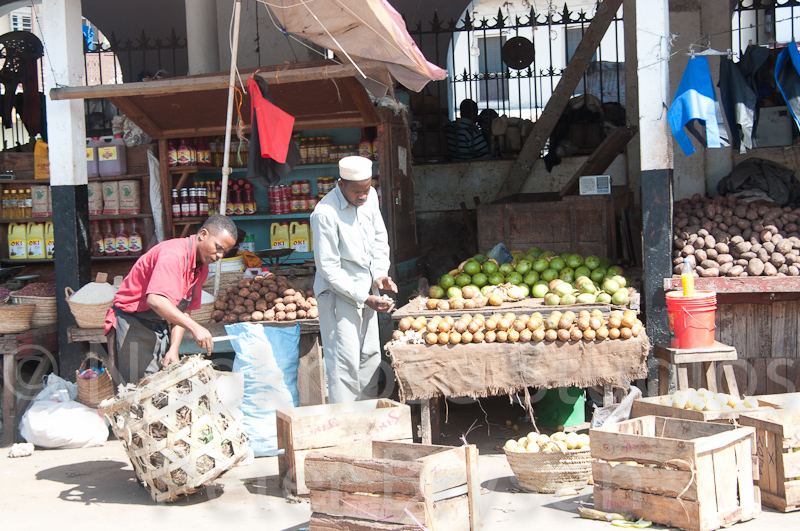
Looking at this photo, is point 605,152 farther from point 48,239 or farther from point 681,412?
point 48,239

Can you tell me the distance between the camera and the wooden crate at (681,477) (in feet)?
11.7

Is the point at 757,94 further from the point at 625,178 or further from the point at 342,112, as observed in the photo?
the point at 342,112

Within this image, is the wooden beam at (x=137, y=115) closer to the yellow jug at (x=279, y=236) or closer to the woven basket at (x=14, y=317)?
the yellow jug at (x=279, y=236)

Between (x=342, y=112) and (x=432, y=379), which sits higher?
(x=342, y=112)

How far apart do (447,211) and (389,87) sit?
385 centimetres

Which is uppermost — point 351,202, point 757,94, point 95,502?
point 757,94

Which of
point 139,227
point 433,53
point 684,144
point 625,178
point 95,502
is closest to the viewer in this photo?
point 95,502

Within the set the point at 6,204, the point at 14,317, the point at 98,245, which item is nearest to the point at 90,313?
the point at 14,317

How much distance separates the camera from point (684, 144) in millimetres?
5363

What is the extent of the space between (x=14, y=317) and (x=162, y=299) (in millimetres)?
2402

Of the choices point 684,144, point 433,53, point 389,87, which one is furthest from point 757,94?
point 433,53

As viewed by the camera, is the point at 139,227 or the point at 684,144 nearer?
the point at 684,144

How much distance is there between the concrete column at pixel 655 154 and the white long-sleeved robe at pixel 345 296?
2242mm

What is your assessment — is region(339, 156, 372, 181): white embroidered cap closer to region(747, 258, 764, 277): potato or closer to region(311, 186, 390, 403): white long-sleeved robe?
region(311, 186, 390, 403): white long-sleeved robe
